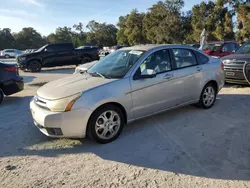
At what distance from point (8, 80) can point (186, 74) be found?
503 cm

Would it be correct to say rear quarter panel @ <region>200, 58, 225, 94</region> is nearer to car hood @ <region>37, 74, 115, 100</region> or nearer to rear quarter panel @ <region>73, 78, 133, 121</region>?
rear quarter panel @ <region>73, 78, 133, 121</region>

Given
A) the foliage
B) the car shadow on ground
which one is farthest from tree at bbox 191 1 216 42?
the car shadow on ground

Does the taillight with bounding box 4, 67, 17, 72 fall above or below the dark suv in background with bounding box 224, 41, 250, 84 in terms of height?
above

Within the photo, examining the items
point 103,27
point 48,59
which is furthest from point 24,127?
point 103,27

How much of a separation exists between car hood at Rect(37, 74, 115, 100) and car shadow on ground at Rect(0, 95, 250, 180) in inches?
33.0

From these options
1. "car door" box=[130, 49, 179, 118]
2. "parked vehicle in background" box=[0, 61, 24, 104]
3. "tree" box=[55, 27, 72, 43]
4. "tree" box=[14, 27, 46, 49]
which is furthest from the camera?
"tree" box=[55, 27, 72, 43]

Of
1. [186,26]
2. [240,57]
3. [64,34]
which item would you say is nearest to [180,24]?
[186,26]

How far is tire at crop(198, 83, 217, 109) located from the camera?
570 cm

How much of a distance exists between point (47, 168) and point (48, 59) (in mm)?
14000

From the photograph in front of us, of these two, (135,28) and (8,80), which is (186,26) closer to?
(135,28)

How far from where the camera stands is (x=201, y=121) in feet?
16.6

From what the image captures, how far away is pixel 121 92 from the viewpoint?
13.7 feet

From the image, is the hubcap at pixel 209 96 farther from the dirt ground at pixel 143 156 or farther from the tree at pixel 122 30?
the tree at pixel 122 30

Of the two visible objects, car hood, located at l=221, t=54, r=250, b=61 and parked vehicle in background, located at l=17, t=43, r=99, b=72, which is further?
parked vehicle in background, located at l=17, t=43, r=99, b=72
